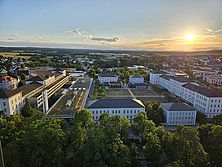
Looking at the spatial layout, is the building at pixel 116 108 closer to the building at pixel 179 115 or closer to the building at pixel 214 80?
the building at pixel 179 115

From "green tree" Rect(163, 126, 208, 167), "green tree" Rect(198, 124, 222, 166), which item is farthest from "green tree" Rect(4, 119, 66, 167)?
"green tree" Rect(198, 124, 222, 166)

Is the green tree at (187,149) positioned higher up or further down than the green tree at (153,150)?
higher up

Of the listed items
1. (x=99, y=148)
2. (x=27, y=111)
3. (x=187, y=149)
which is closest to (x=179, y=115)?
(x=187, y=149)

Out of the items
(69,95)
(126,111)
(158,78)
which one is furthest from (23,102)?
(158,78)

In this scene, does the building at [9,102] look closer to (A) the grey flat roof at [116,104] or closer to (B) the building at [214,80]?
(A) the grey flat roof at [116,104]

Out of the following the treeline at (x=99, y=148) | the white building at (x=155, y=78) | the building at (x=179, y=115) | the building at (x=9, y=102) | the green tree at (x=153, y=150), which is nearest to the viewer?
the treeline at (x=99, y=148)

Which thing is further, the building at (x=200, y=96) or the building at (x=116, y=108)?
the building at (x=200, y=96)

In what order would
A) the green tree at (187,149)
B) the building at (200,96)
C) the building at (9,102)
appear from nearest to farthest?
the green tree at (187,149), the building at (9,102), the building at (200,96)

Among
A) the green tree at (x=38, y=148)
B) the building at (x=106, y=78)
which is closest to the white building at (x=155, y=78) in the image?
the building at (x=106, y=78)

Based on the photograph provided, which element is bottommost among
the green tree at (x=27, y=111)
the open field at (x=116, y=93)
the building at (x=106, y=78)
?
the open field at (x=116, y=93)

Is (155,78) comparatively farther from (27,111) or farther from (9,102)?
(9,102)
